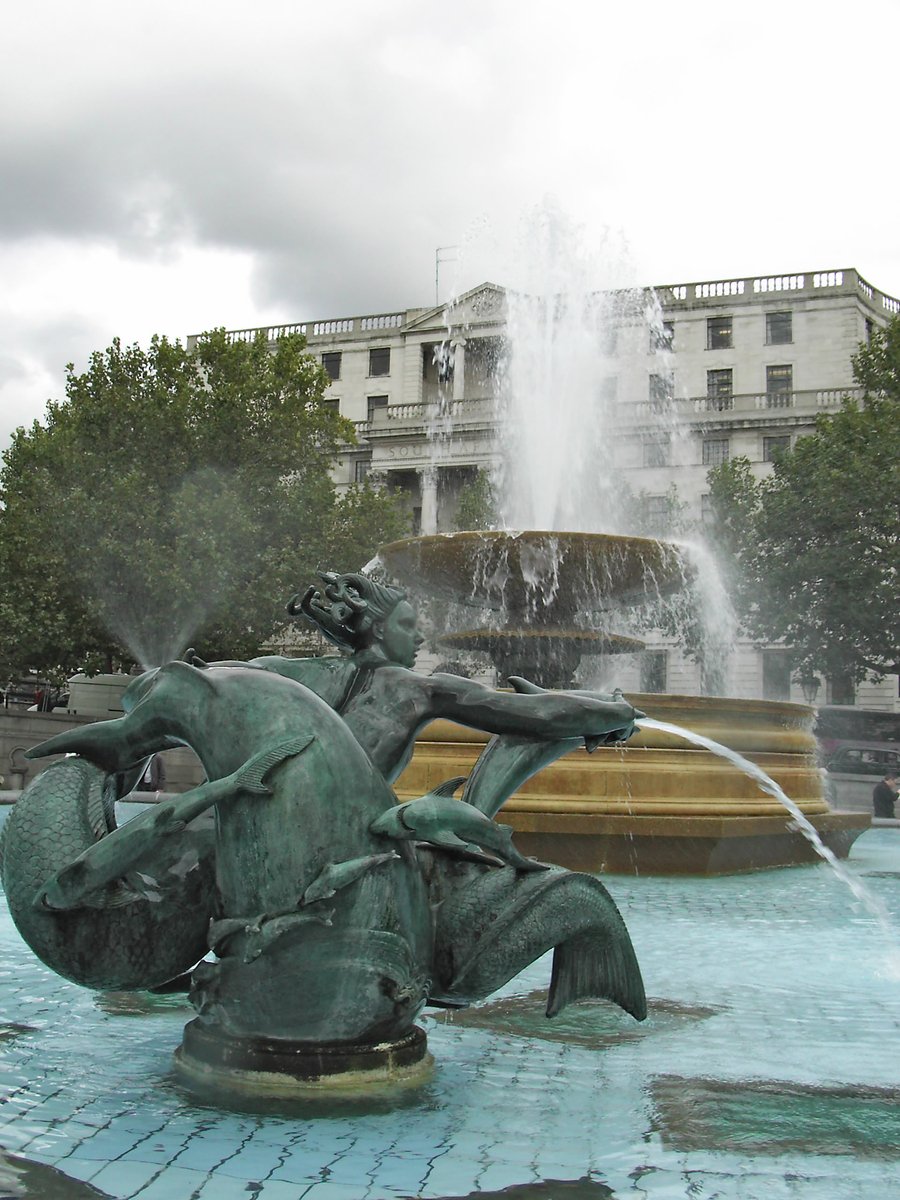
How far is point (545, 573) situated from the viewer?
35.8ft

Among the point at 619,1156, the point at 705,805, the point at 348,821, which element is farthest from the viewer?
the point at 705,805

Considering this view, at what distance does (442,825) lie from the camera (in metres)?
2.83

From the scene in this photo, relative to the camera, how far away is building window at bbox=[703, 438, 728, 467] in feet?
143

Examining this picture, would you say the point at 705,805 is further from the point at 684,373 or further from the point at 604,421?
the point at 684,373

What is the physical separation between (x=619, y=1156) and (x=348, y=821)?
939 mm

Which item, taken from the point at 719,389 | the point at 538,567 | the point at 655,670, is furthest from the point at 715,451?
the point at 538,567

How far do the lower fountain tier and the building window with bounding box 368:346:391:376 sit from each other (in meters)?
43.0

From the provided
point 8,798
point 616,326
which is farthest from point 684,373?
point 8,798

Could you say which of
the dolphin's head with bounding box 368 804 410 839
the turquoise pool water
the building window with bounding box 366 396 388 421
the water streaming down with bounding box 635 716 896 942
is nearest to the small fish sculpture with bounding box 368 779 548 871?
the dolphin's head with bounding box 368 804 410 839

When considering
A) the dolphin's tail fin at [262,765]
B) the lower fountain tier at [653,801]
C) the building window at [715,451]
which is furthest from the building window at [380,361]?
the dolphin's tail fin at [262,765]

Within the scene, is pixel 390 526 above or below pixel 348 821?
above

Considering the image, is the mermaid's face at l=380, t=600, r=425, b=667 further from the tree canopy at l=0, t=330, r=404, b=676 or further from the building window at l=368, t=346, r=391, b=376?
the building window at l=368, t=346, r=391, b=376

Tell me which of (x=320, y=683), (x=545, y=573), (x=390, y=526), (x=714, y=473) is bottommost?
(x=320, y=683)

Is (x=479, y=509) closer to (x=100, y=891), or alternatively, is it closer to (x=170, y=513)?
(x=170, y=513)
